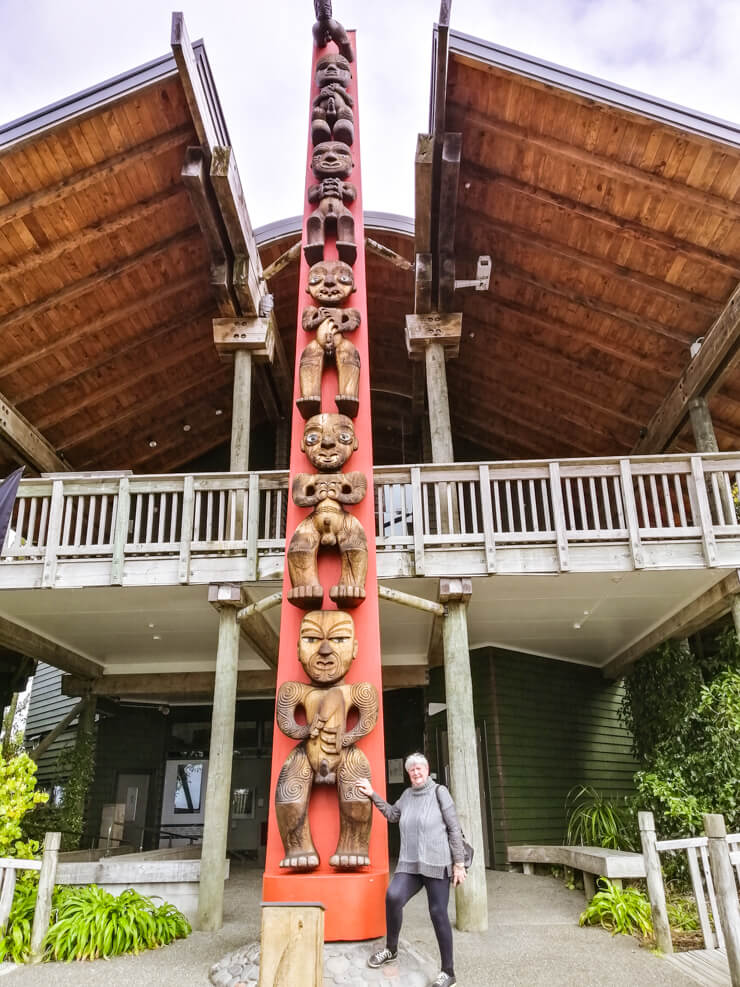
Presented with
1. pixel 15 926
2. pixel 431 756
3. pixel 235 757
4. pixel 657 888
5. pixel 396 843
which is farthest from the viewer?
pixel 235 757

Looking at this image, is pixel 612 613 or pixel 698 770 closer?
pixel 698 770

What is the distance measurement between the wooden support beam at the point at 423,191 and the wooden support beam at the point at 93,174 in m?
2.99

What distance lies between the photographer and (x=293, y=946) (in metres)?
3.61

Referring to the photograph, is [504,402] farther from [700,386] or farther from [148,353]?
[148,353]

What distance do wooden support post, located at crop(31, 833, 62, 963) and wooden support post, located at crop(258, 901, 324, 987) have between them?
3.32 meters

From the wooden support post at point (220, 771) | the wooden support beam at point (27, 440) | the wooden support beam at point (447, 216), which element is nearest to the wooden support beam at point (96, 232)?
the wooden support beam at point (27, 440)

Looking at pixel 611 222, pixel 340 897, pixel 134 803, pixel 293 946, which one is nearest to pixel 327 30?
pixel 611 222

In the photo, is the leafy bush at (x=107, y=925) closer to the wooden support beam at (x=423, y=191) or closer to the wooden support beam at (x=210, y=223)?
the wooden support beam at (x=210, y=223)

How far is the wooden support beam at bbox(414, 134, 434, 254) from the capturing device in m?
9.48

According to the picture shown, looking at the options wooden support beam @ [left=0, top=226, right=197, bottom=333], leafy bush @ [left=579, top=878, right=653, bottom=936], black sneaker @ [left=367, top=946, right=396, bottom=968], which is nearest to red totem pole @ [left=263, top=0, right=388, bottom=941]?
black sneaker @ [left=367, top=946, right=396, bottom=968]

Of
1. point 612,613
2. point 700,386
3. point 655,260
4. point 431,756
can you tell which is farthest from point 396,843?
point 655,260

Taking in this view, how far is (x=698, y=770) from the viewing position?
8.69 metres

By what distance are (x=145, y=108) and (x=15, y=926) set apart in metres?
8.84

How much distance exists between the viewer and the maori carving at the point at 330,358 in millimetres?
6426
